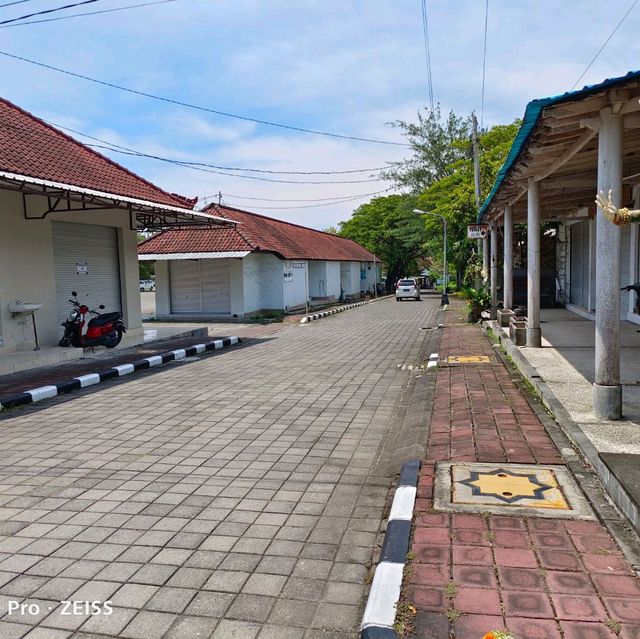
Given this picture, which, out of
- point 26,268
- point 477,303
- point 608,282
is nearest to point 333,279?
point 477,303

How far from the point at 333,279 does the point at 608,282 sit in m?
30.6

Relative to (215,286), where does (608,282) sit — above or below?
above

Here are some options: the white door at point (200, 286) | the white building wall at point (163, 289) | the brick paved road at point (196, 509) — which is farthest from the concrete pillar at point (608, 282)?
the white building wall at point (163, 289)

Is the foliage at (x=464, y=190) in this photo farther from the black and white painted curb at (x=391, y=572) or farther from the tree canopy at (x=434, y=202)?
the black and white painted curb at (x=391, y=572)

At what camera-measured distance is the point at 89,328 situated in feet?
39.9

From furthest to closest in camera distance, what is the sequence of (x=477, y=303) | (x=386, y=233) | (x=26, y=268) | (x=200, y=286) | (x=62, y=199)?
(x=386, y=233), (x=200, y=286), (x=477, y=303), (x=62, y=199), (x=26, y=268)

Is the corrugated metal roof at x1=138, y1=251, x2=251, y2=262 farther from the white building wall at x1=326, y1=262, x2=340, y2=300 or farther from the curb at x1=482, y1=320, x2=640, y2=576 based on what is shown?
the curb at x1=482, y1=320, x2=640, y2=576

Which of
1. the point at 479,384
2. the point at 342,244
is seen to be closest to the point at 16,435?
the point at 479,384

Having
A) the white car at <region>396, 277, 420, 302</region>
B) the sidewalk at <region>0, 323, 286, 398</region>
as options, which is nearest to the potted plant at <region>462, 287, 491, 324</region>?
the sidewalk at <region>0, 323, 286, 398</region>

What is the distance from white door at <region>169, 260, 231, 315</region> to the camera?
23.8 m

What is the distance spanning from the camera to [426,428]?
20.0 ft

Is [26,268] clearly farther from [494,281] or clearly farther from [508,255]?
[494,281]

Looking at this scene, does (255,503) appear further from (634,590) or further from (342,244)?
(342,244)

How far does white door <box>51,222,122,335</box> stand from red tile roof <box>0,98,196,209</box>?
1.06 m
